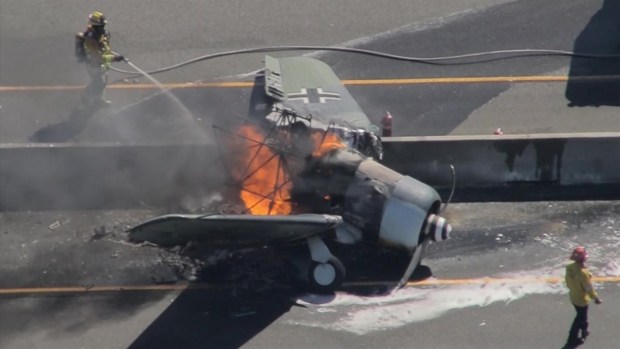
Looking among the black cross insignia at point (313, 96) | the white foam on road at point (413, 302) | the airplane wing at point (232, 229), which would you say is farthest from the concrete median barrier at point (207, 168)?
the white foam on road at point (413, 302)

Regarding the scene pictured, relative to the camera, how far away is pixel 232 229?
1466cm

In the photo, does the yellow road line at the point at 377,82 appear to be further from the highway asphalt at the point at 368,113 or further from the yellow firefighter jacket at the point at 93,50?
the yellow firefighter jacket at the point at 93,50

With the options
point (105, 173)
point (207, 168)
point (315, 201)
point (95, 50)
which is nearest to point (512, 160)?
point (315, 201)

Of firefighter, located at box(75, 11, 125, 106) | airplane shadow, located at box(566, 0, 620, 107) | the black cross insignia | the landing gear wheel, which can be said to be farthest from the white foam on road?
Answer: firefighter, located at box(75, 11, 125, 106)

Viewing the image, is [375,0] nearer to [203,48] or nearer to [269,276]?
[203,48]

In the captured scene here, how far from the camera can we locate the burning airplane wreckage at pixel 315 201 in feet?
48.4

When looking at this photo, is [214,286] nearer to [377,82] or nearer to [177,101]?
[177,101]

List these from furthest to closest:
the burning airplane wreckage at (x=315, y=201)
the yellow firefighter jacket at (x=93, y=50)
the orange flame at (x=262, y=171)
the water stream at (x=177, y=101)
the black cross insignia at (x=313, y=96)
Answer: the yellow firefighter jacket at (x=93, y=50), the water stream at (x=177, y=101), the black cross insignia at (x=313, y=96), the orange flame at (x=262, y=171), the burning airplane wreckage at (x=315, y=201)

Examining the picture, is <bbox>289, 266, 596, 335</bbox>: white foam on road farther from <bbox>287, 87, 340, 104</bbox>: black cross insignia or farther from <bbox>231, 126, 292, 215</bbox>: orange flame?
<bbox>287, 87, 340, 104</bbox>: black cross insignia

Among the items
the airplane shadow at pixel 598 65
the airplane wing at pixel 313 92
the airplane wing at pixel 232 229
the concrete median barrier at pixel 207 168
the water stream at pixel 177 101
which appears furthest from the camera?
the airplane shadow at pixel 598 65

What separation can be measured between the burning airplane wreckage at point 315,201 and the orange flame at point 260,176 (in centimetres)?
1

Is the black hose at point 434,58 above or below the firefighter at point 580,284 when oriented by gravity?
above

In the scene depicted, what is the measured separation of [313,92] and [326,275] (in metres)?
4.00

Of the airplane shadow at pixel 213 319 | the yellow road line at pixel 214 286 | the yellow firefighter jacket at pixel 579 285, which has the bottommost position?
the airplane shadow at pixel 213 319
